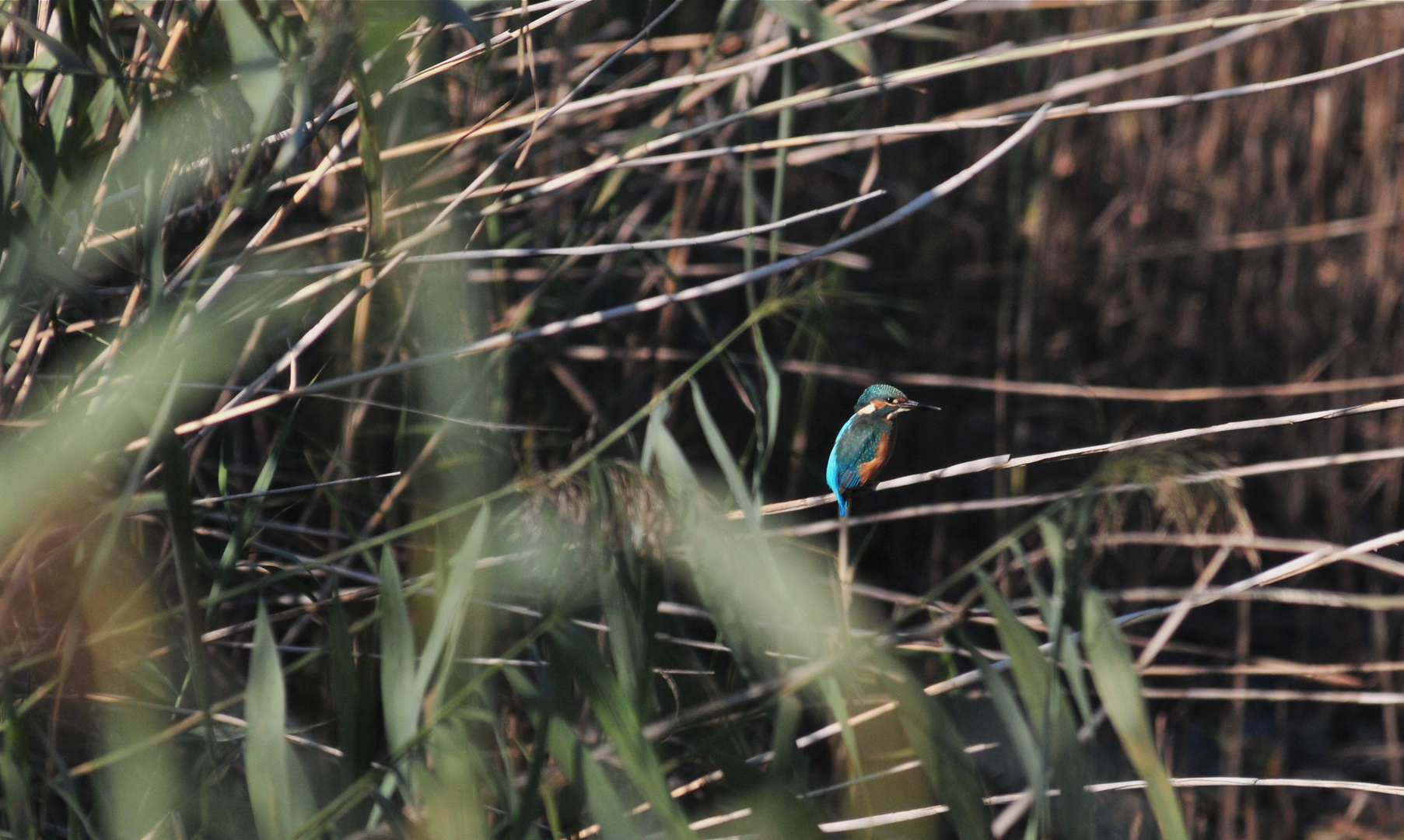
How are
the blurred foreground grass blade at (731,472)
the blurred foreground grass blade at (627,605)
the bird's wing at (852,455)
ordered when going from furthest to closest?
the bird's wing at (852,455)
the blurred foreground grass blade at (731,472)
the blurred foreground grass blade at (627,605)

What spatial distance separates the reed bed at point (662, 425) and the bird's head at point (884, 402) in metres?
0.18

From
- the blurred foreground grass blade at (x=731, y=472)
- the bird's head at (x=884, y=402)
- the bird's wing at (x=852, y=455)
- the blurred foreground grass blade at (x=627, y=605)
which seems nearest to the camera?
the blurred foreground grass blade at (x=627, y=605)

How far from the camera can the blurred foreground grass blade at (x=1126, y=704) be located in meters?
1.05

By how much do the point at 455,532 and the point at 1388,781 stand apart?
2.79 m

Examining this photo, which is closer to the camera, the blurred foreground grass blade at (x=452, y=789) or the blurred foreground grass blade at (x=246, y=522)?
the blurred foreground grass blade at (x=452, y=789)

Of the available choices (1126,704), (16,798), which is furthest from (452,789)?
(1126,704)

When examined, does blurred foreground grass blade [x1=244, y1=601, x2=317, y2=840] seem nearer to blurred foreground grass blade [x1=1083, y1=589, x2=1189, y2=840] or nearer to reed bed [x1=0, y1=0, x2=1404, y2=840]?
reed bed [x1=0, y1=0, x2=1404, y2=840]

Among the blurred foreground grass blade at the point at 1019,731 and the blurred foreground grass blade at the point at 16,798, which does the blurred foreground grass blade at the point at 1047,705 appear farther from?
the blurred foreground grass blade at the point at 16,798

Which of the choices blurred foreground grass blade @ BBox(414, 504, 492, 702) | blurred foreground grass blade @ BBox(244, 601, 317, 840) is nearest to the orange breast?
blurred foreground grass blade @ BBox(414, 504, 492, 702)

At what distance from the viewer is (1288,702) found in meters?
3.30

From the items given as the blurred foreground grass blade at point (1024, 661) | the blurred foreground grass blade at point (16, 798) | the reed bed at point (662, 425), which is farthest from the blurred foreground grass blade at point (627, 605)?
the blurred foreground grass blade at point (16, 798)

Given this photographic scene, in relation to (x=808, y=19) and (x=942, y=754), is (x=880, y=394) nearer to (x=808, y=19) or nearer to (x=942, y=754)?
(x=808, y=19)

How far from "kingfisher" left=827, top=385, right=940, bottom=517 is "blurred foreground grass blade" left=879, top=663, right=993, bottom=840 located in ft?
2.47

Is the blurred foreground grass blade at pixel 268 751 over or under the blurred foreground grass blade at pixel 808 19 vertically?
under
